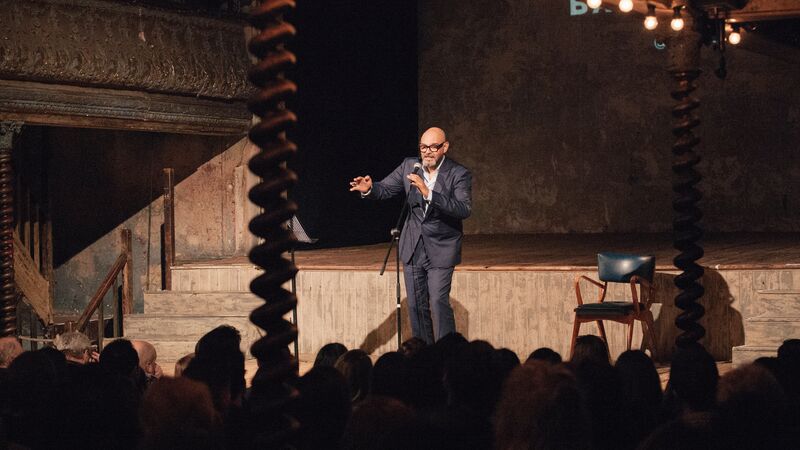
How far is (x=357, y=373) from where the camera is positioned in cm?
402

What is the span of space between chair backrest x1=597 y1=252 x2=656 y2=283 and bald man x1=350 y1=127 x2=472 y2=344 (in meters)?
1.29

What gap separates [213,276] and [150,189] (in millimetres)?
2023

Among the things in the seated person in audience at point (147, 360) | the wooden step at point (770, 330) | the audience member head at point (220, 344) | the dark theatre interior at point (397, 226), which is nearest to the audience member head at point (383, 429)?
the dark theatre interior at point (397, 226)

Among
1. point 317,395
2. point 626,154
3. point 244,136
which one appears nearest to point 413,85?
point 626,154

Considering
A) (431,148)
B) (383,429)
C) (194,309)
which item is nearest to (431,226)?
(431,148)

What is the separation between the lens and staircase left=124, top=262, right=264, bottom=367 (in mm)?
9055

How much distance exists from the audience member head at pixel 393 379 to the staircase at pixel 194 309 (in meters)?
5.35

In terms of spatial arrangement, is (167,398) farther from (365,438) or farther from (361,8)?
(361,8)

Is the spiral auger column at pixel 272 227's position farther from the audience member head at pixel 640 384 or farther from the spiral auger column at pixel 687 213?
the spiral auger column at pixel 687 213

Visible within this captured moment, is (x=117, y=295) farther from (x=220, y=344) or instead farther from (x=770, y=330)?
(x=220, y=344)

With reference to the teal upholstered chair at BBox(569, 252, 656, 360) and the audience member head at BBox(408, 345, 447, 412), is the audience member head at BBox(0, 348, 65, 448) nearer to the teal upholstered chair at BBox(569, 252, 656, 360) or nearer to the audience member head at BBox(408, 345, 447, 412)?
A: the audience member head at BBox(408, 345, 447, 412)

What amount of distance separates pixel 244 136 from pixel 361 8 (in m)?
2.80

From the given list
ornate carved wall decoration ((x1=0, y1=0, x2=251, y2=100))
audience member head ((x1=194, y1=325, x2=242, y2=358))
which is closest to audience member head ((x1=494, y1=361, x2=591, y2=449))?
audience member head ((x1=194, y1=325, x2=242, y2=358))

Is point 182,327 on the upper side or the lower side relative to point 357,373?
lower
